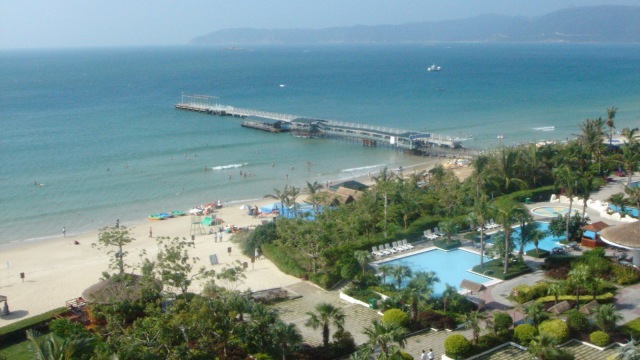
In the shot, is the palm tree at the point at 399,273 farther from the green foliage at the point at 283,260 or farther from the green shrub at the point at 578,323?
the green shrub at the point at 578,323

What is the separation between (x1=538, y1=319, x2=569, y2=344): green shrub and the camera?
805 inches

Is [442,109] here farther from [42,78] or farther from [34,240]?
[42,78]

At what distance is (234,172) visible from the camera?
57094mm

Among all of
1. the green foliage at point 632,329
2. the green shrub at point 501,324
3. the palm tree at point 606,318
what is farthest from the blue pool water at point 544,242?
the green shrub at point 501,324

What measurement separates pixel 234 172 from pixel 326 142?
683 inches

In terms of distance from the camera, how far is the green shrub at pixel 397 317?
22.0 metres

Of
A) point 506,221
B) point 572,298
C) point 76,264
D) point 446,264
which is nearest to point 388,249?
point 446,264

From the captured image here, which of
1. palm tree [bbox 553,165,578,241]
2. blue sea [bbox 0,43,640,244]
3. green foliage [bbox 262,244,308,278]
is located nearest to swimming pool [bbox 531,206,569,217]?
palm tree [bbox 553,165,578,241]

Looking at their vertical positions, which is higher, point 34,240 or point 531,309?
point 531,309

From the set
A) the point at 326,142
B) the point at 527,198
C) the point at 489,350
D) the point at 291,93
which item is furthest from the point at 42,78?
the point at 489,350

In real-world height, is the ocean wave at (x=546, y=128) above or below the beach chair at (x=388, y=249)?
below

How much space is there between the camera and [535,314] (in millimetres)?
20859

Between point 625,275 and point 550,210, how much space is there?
486 inches

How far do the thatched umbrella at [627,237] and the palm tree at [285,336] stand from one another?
15.7 meters
